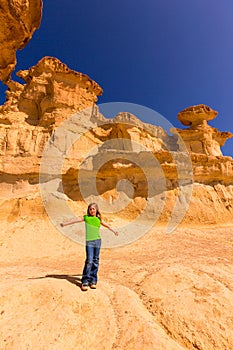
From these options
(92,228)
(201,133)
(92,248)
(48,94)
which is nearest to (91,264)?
(92,248)

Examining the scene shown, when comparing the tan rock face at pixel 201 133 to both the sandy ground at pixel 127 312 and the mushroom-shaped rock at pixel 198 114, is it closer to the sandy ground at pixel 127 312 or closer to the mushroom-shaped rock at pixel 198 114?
the mushroom-shaped rock at pixel 198 114

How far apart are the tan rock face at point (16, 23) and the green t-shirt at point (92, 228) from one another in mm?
4458

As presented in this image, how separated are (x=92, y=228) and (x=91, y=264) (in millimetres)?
610

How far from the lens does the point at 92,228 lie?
3.88 meters

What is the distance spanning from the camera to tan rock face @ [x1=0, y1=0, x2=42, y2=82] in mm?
4406

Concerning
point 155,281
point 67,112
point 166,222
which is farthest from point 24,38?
point 67,112

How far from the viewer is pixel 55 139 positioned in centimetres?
1959

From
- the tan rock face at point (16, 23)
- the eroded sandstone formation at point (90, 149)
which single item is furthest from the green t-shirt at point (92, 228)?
the eroded sandstone formation at point (90, 149)

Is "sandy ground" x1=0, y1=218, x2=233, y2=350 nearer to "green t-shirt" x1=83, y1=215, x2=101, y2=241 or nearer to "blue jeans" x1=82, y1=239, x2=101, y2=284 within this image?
"blue jeans" x1=82, y1=239, x2=101, y2=284

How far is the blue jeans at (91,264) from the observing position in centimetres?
358

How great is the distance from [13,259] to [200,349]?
22.9ft

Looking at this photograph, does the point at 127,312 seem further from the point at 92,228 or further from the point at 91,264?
the point at 92,228

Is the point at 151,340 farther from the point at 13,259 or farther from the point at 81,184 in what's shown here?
the point at 81,184

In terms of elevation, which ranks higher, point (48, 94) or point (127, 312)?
point (48, 94)
